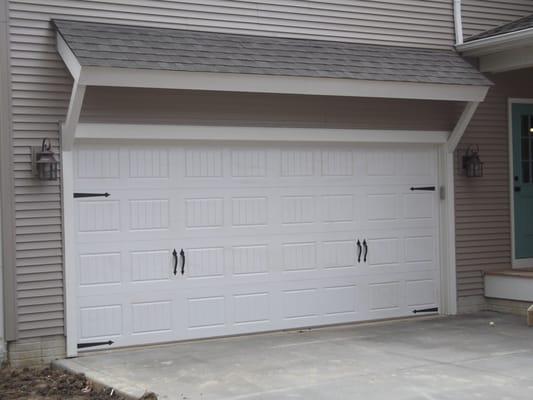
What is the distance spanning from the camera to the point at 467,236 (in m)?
10.3

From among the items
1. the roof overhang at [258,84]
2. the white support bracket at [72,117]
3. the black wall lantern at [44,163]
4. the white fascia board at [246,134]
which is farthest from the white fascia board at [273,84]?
the black wall lantern at [44,163]

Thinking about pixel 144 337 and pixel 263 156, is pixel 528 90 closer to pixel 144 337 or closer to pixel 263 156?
pixel 263 156

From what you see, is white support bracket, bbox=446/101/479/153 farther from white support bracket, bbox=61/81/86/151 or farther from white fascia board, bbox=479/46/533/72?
white support bracket, bbox=61/81/86/151

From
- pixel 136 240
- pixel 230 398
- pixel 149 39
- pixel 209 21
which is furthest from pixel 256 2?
pixel 230 398

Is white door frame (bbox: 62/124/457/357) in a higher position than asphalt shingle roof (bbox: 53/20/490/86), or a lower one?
lower

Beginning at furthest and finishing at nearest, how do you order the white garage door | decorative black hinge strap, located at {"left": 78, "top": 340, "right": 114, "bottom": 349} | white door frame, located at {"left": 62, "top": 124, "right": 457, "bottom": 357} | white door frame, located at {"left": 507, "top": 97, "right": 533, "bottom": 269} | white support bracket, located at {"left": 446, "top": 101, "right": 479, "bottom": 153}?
white door frame, located at {"left": 507, "top": 97, "right": 533, "bottom": 269}, white support bracket, located at {"left": 446, "top": 101, "right": 479, "bottom": 153}, the white garage door, decorative black hinge strap, located at {"left": 78, "top": 340, "right": 114, "bottom": 349}, white door frame, located at {"left": 62, "top": 124, "right": 457, "bottom": 357}

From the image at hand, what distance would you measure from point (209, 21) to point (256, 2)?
0.60 metres

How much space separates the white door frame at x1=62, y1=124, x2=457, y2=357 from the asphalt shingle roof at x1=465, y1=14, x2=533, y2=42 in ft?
4.03

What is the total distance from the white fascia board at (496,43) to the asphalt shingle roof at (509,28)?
13cm

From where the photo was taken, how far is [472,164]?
33.4 ft

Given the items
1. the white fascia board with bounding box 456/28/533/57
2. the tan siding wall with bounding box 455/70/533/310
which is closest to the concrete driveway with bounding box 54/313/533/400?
the tan siding wall with bounding box 455/70/533/310

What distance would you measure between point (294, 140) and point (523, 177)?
134 inches

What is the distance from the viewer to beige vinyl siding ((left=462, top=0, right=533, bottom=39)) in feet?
34.1

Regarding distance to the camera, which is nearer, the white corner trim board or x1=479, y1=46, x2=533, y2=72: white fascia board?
x1=479, y1=46, x2=533, y2=72: white fascia board
